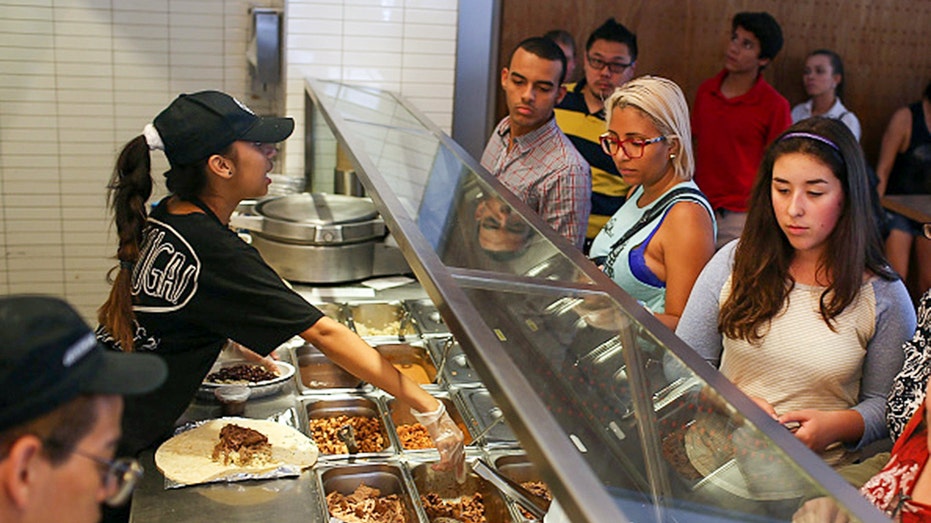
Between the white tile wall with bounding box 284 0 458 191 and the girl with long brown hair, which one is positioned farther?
the white tile wall with bounding box 284 0 458 191

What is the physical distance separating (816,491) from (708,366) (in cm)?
40

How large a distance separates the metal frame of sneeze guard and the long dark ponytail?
633mm

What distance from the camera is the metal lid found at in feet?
12.9

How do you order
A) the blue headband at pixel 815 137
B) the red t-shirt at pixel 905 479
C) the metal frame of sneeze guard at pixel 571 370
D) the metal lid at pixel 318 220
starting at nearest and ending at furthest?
the metal frame of sneeze guard at pixel 571 370, the red t-shirt at pixel 905 479, the blue headband at pixel 815 137, the metal lid at pixel 318 220

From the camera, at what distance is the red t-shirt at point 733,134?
551cm

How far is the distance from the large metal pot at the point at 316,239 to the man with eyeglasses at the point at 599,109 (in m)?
1.07

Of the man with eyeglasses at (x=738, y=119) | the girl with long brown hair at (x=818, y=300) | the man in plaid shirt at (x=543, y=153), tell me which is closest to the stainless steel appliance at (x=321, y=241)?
the man in plaid shirt at (x=543, y=153)

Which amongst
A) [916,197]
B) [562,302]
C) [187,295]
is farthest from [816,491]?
[916,197]

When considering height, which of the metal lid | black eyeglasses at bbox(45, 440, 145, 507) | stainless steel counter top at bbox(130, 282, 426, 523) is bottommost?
stainless steel counter top at bbox(130, 282, 426, 523)

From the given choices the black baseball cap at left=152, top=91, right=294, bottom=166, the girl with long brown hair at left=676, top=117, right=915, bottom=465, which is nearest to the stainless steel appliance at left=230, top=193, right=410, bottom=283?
the black baseball cap at left=152, top=91, right=294, bottom=166

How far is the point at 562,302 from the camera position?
2.07 metres

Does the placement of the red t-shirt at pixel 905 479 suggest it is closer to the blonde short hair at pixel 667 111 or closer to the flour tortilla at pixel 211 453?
the blonde short hair at pixel 667 111

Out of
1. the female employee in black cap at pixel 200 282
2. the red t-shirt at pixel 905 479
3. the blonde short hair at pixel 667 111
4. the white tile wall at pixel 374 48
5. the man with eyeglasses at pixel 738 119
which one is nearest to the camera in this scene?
the red t-shirt at pixel 905 479

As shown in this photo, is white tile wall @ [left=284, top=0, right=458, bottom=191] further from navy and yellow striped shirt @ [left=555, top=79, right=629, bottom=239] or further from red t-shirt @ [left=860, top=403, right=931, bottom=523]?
red t-shirt @ [left=860, top=403, right=931, bottom=523]
